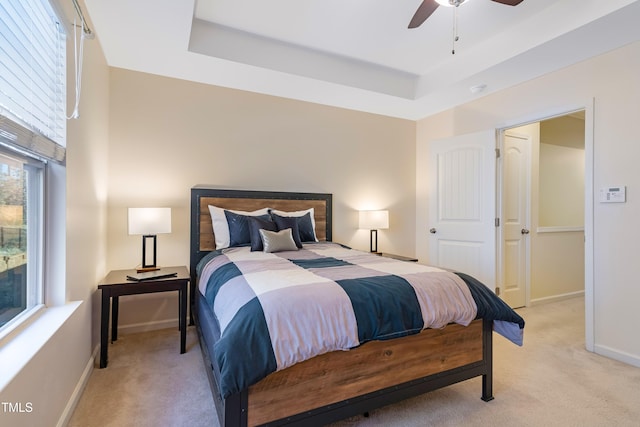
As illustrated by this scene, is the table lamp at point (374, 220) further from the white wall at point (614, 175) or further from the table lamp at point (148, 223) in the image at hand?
the table lamp at point (148, 223)

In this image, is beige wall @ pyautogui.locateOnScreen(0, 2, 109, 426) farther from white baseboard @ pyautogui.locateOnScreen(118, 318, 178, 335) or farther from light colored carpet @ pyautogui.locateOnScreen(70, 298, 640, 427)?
white baseboard @ pyautogui.locateOnScreen(118, 318, 178, 335)

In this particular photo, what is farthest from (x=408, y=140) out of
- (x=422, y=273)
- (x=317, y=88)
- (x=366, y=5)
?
(x=422, y=273)

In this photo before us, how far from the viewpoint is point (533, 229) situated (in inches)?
151

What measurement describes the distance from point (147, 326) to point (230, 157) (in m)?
1.85

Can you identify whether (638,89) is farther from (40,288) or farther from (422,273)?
(40,288)

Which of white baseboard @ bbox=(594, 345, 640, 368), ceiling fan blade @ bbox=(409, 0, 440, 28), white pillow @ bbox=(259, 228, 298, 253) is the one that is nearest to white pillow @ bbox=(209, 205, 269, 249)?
white pillow @ bbox=(259, 228, 298, 253)

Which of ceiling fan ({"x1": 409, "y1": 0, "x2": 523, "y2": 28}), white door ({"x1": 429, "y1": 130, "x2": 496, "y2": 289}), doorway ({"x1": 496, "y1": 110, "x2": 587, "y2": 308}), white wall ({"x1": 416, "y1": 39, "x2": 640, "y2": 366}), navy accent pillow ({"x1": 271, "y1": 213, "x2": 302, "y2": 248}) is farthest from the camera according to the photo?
doorway ({"x1": 496, "y1": 110, "x2": 587, "y2": 308})

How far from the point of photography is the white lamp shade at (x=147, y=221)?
2.58m

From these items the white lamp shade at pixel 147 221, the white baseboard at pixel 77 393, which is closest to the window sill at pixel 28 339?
the white baseboard at pixel 77 393

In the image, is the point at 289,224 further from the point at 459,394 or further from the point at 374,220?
the point at 459,394

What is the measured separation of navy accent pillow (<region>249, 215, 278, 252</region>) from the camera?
278 centimetres

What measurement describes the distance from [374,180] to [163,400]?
327 centimetres

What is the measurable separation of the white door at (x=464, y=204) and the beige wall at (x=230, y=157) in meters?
0.48

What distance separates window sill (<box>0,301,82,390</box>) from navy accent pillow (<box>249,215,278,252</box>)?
1.33 meters
